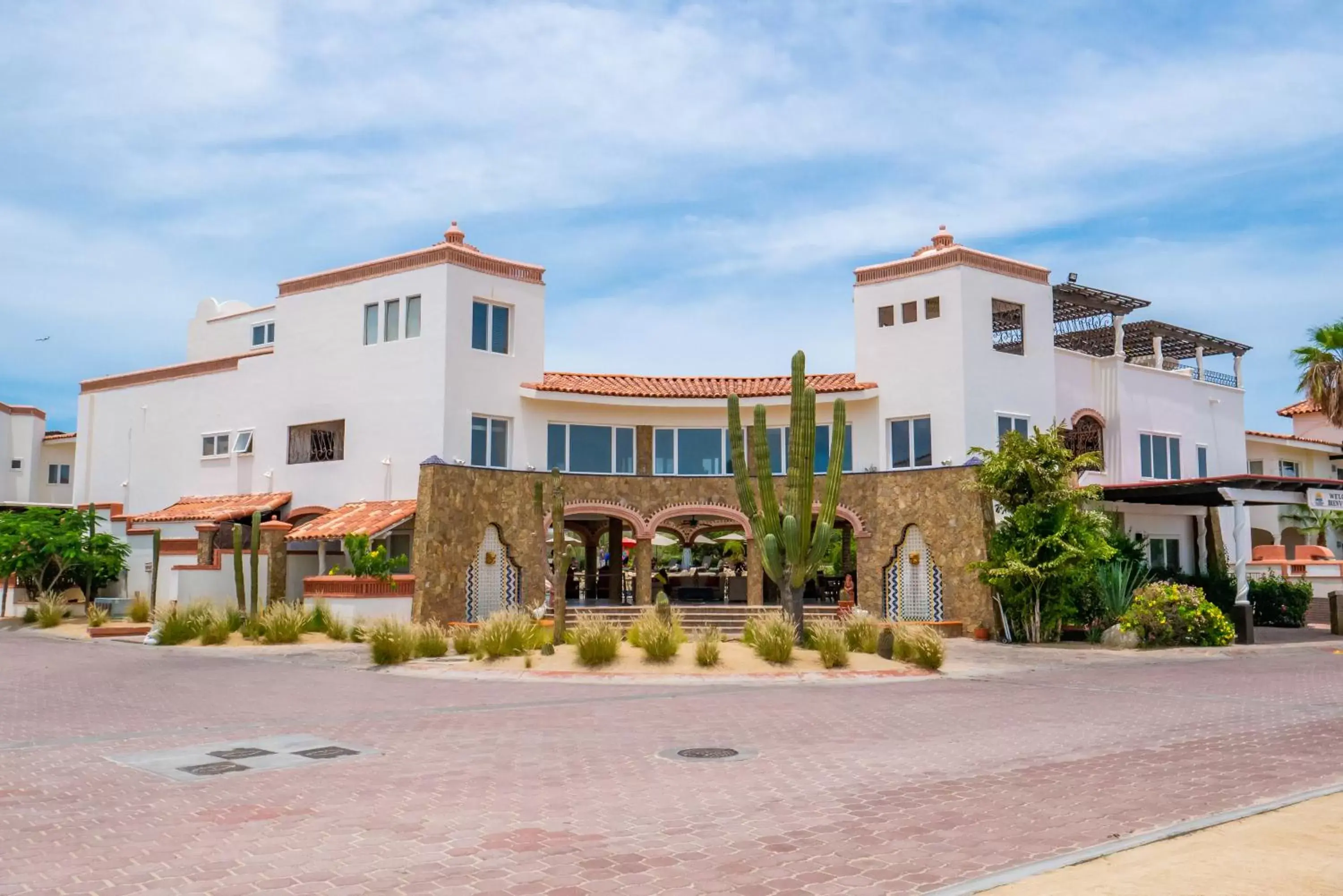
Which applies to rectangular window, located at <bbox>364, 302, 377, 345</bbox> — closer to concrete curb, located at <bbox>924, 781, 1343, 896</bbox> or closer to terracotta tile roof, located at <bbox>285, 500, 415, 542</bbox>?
terracotta tile roof, located at <bbox>285, 500, 415, 542</bbox>

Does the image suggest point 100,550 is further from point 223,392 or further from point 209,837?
point 209,837

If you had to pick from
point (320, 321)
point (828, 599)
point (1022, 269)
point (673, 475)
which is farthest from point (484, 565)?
point (1022, 269)

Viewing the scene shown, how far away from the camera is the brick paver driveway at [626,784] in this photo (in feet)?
22.9

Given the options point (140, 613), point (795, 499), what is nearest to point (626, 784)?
point (795, 499)

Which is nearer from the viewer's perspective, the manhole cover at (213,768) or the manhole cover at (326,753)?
the manhole cover at (213,768)

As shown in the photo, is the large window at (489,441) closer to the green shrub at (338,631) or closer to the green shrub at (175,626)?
the green shrub at (338,631)

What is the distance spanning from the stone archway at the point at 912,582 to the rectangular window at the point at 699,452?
19.0 ft

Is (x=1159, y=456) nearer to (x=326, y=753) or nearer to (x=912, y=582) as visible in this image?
(x=912, y=582)

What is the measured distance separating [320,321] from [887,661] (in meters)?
20.6

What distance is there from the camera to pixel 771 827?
7.98 metres

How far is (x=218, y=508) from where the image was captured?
33844 mm

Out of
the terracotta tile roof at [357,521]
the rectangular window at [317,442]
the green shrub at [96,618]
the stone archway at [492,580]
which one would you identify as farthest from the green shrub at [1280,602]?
the green shrub at [96,618]

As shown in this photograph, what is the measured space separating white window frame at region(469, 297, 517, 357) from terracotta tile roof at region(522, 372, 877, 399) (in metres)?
1.18

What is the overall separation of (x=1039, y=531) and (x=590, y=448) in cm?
1285
